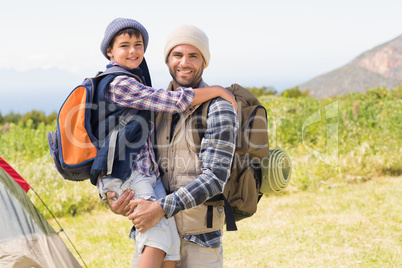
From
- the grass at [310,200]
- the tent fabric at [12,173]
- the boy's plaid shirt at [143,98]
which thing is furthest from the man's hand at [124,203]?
the grass at [310,200]

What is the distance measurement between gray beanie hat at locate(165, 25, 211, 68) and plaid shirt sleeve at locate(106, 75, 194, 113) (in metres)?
0.31

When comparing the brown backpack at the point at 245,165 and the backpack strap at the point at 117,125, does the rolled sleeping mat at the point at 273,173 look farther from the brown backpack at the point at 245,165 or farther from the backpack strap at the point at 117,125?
the backpack strap at the point at 117,125

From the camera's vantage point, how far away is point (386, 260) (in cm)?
491

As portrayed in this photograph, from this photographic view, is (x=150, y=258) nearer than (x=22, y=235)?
Yes

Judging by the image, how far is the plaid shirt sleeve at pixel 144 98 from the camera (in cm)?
229

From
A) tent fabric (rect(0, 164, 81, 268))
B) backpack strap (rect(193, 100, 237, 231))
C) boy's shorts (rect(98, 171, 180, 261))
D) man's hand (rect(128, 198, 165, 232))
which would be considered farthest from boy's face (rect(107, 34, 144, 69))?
tent fabric (rect(0, 164, 81, 268))

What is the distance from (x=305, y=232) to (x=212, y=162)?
3920 millimetres

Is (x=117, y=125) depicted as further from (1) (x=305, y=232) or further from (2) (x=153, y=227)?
(1) (x=305, y=232)

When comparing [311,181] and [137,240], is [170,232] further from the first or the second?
[311,181]

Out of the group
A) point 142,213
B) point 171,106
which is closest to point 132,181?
point 142,213

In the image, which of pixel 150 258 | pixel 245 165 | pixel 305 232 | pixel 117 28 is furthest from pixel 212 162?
pixel 305 232

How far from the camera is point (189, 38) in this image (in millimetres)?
2441

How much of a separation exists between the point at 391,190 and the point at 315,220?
1.82m

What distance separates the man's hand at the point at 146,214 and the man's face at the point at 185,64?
690 millimetres
